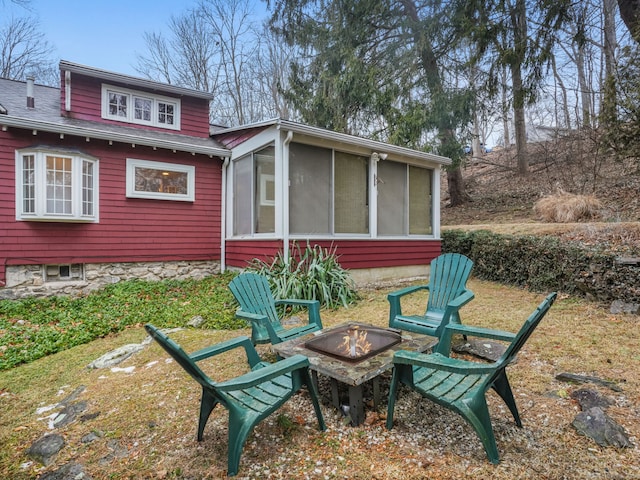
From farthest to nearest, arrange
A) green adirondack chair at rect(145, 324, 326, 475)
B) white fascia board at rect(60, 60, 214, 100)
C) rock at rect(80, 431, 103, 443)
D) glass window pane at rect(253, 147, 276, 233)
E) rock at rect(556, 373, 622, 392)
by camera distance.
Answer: white fascia board at rect(60, 60, 214, 100)
glass window pane at rect(253, 147, 276, 233)
rock at rect(556, 373, 622, 392)
rock at rect(80, 431, 103, 443)
green adirondack chair at rect(145, 324, 326, 475)

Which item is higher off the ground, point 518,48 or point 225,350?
point 518,48

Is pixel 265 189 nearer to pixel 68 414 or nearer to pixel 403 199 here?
pixel 403 199

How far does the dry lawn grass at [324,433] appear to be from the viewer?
172 cm

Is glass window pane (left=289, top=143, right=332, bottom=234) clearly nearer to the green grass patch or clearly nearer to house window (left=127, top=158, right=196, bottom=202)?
the green grass patch

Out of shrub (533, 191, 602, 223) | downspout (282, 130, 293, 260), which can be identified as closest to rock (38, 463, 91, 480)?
downspout (282, 130, 293, 260)

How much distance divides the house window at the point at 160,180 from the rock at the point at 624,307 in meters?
7.16

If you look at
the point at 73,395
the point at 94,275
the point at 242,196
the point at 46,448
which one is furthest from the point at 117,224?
the point at 46,448

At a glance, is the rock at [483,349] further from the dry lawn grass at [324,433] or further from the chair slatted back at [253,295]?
the chair slatted back at [253,295]

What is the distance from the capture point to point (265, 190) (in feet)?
19.7

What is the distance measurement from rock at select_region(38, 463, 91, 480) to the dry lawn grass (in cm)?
5

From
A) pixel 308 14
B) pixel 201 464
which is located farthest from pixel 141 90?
pixel 201 464

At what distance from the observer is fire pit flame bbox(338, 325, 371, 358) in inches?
Result: 89.4

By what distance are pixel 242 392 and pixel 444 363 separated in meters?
1.15

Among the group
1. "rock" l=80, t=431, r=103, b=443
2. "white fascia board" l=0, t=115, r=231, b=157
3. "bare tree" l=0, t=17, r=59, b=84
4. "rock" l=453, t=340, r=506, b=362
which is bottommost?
"rock" l=80, t=431, r=103, b=443
